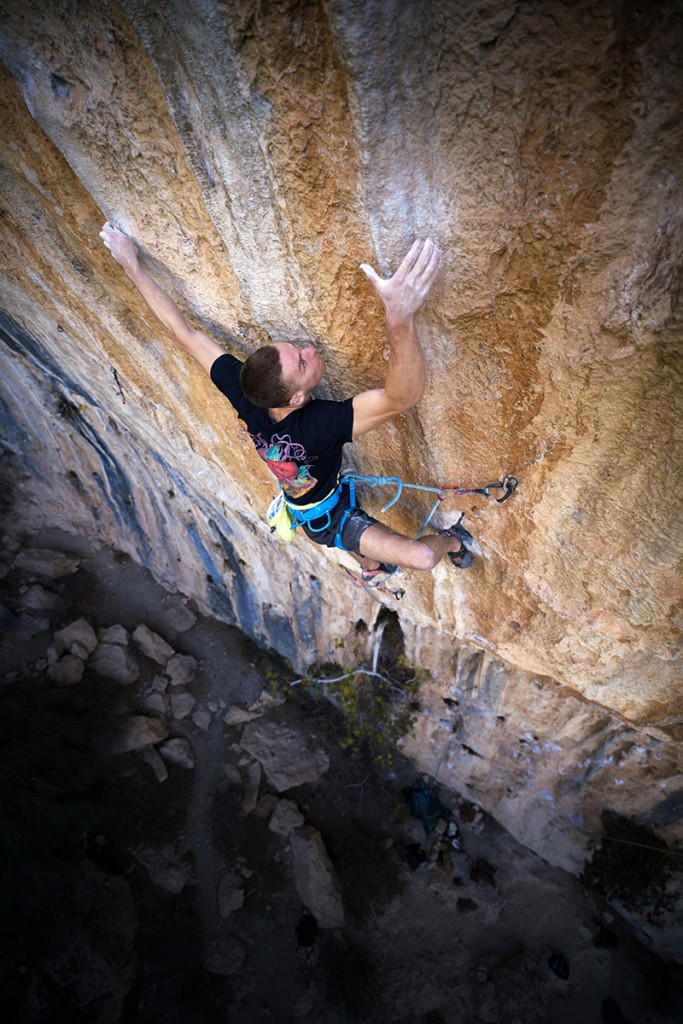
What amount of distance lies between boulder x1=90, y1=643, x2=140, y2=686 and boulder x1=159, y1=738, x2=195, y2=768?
3.67 feet

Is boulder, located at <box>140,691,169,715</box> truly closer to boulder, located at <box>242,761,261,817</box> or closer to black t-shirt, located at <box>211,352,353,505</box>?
boulder, located at <box>242,761,261,817</box>

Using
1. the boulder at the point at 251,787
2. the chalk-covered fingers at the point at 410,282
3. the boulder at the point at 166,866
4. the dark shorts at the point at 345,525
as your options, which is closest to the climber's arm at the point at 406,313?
the chalk-covered fingers at the point at 410,282

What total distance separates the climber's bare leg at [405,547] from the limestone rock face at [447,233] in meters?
0.19

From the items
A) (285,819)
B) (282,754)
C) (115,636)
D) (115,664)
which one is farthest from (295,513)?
(115,636)

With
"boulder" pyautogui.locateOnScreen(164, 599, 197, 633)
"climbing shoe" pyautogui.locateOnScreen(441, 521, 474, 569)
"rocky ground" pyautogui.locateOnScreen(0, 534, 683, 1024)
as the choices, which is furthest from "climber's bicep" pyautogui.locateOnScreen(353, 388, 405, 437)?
"boulder" pyautogui.locateOnScreen(164, 599, 197, 633)

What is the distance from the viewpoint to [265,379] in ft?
6.49

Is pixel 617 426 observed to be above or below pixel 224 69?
below

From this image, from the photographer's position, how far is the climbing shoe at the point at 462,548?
109 inches

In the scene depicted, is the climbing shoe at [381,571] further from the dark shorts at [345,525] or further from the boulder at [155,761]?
the boulder at [155,761]

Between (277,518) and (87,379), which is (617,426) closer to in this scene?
(277,518)

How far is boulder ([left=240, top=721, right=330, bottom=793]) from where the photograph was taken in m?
6.41

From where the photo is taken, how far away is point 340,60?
53.2 inches

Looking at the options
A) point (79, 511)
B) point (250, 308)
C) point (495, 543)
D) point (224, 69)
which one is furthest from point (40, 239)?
point (79, 511)

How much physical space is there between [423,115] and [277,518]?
2.04m
